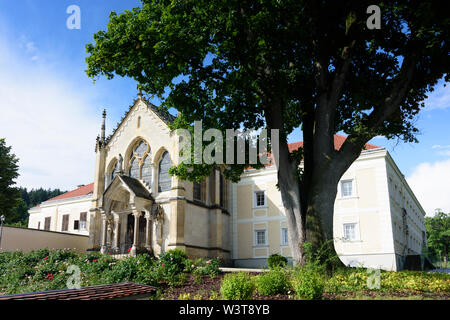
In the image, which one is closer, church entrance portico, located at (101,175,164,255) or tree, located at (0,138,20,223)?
church entrance portico, located at (101,175,164,255)

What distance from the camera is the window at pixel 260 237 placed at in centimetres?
3067

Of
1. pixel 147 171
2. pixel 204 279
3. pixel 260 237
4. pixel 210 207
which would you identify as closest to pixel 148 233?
pixel 147 171

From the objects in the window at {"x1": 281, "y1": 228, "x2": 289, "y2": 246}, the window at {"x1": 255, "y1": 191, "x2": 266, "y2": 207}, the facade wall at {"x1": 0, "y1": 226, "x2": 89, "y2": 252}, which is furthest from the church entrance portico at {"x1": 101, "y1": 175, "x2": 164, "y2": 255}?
the window at {"x1": 281, "y1": 228, "x2": 289, "y2": 246}

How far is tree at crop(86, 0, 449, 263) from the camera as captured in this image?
12.2 metres

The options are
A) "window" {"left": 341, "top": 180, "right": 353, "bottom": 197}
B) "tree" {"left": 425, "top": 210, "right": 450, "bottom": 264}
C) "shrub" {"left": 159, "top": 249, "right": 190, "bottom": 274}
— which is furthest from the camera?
"tree" {"left": 425, "top": 210, "right": 450, "bottom": 264}

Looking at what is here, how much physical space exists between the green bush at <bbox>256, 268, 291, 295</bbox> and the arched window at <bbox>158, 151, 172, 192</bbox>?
18.5 m

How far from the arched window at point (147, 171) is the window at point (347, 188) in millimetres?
14741

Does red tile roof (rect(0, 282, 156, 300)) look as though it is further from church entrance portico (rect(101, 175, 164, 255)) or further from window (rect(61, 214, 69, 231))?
Result: window (rect(61, 214, 69, 231))

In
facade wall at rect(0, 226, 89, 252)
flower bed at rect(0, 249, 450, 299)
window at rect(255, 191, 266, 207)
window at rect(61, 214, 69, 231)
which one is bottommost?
flower bed at rect(0, 249, 450, 299)

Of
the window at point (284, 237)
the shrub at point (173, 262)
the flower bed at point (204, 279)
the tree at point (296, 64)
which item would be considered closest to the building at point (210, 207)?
the window at point (284, 237)

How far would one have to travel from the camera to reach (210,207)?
95.1 feet

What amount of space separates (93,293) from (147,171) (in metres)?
22.3
